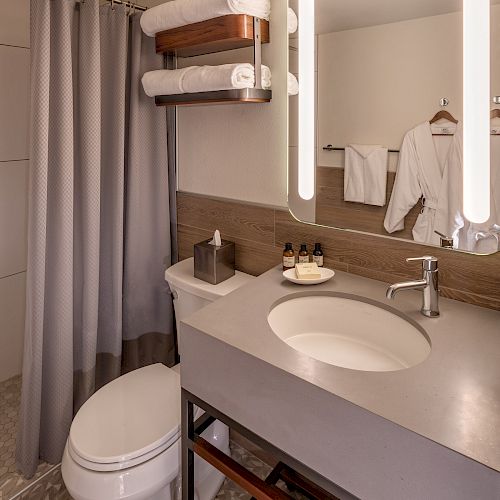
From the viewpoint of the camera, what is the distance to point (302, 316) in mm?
1315

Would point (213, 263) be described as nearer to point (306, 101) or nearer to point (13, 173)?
point (306, 101)

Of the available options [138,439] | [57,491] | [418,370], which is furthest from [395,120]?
[57,491]

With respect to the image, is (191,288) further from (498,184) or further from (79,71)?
(498,184)

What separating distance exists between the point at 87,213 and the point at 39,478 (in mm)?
1042

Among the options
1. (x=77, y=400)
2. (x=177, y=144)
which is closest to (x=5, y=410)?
(x=77, y=400)

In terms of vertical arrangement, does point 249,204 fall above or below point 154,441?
above

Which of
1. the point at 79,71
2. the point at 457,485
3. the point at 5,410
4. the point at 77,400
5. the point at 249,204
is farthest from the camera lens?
the point at 5,410

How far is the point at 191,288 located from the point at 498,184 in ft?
3.36

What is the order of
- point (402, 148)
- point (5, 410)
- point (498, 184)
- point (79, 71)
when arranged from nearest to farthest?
point (498, 184), point (402, 148), point (79, 71), point (5, 410)

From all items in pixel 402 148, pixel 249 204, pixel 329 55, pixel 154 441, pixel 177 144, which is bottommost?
pixel 154 441

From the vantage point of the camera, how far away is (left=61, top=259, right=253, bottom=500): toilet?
3.94 feet

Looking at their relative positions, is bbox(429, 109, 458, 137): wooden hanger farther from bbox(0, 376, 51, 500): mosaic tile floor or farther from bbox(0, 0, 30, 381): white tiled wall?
bbox(0, 376, 51, 500): mosaic tile floor

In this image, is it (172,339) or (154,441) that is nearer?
(154,441)

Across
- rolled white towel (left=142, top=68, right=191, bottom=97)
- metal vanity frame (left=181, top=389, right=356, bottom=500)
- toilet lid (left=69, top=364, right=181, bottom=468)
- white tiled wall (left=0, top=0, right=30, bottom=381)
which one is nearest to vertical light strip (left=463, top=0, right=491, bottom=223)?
metal vanity frame (left=181, top=389, right=356, bottom=500)
